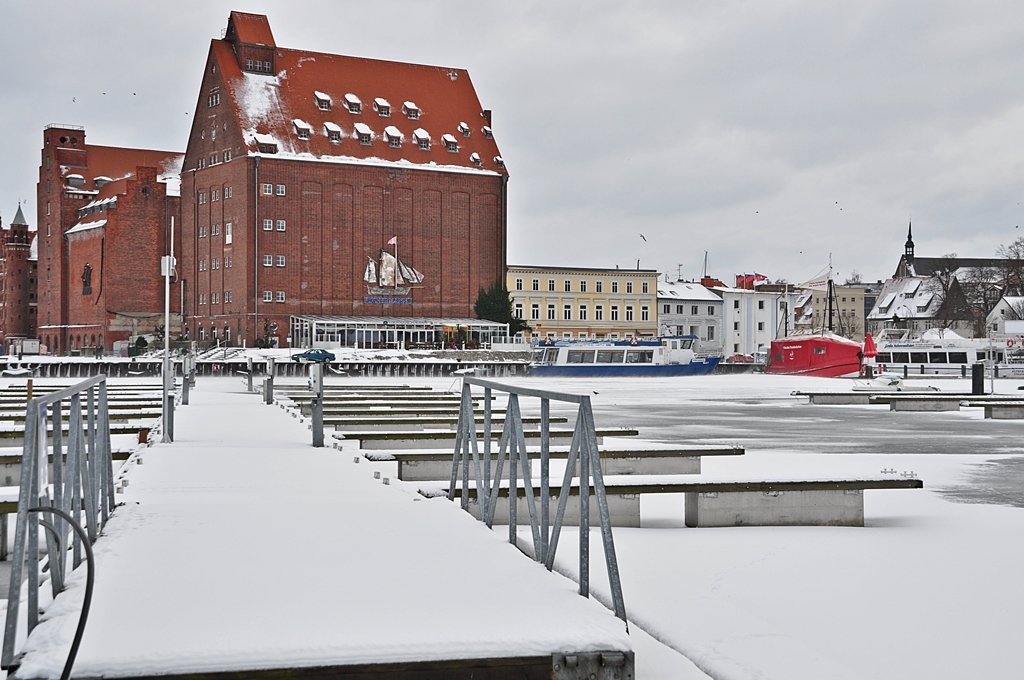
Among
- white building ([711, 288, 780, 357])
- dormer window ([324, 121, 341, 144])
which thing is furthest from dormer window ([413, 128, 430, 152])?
white building ([711, 288, 780, 357])

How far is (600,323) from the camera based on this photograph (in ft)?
357

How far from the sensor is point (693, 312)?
119 meters

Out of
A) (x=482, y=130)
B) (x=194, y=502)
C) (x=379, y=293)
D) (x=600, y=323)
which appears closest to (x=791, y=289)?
(x=600, y=323)

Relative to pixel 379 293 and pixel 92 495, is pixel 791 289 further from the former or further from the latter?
pixel 92 495

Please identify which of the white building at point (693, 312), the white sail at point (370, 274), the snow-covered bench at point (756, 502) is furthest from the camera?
the white building at point (693, 312)

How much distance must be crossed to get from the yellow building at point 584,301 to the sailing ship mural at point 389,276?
17.3 m

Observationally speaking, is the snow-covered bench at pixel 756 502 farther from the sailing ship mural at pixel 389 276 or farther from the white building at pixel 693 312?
the white building at pixel 693 312

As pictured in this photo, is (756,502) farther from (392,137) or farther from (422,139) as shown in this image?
(422,139)

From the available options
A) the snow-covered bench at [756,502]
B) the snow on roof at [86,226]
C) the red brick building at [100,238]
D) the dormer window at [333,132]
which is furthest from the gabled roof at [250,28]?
the snow-covered bench at [756,502]

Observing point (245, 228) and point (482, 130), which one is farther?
point (482, 130)

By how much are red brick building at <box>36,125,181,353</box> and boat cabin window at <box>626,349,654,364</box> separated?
41163 millimetres

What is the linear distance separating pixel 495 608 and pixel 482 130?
303 feet

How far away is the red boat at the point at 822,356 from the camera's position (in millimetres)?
70688

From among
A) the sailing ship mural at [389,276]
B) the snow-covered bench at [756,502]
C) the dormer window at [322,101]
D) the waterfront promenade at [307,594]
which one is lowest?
the snow-covered bench at [756,502]
